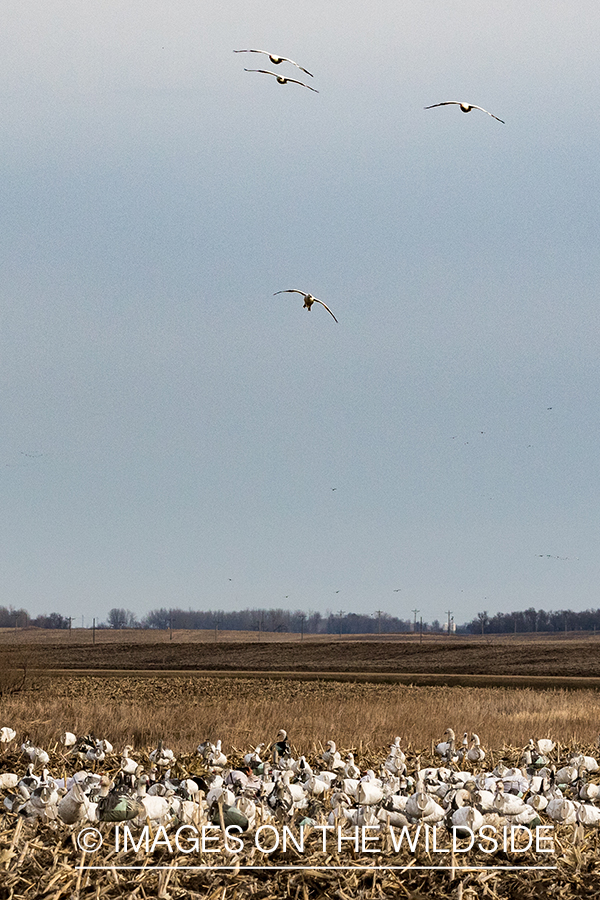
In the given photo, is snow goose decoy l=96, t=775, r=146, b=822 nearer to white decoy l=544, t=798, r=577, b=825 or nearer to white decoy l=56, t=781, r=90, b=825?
white decoy l=56, t=781, r=90, b=825

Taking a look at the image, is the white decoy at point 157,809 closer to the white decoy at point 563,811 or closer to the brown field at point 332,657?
the white decoy at point 563,811

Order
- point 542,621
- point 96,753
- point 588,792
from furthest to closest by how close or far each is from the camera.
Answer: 1. point 542,621
2. point 96,753
3. point 588,792

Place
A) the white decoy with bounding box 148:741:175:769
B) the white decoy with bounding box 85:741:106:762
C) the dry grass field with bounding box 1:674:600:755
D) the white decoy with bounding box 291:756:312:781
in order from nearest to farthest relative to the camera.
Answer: the white decoy with bounding box 291:756:312:781 < the white decoy with bounding box 148:741:175:769 < the white decoy with bounding box 85:741:106:762 < the dry grass field with bounding box 1:674:600:755

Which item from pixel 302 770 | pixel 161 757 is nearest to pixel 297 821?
pixel 302 770

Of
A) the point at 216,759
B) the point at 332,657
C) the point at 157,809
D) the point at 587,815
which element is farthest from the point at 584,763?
the point at 332,657

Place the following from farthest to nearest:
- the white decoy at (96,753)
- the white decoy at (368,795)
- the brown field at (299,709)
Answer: the brown field at (299,709) < the white decoy at (96,753) < the white decoy at (368,795)

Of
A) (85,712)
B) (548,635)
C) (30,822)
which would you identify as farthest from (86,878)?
(548,635)

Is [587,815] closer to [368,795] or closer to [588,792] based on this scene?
[588,792]

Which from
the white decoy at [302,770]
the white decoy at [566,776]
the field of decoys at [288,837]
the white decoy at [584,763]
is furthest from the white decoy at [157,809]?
the white decoy at [584,763]

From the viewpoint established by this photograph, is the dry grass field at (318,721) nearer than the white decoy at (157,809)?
No

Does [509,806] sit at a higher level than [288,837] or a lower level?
higher

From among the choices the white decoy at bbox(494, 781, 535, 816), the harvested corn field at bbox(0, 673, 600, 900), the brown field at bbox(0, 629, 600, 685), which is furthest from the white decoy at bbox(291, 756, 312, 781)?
the brown field at bbox(0, 629, 600, 685)

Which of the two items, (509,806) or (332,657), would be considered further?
(332,657)

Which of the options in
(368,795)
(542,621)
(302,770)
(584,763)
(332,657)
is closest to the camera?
(368,795)
